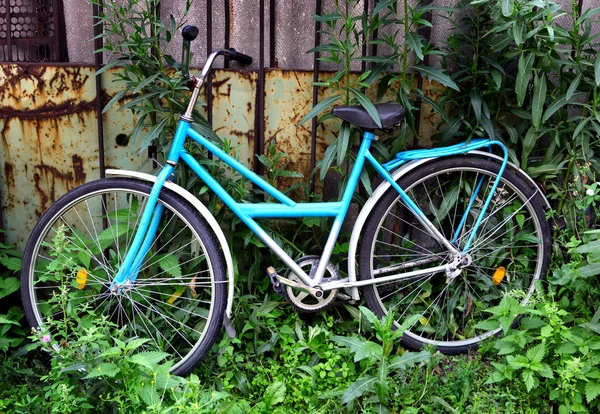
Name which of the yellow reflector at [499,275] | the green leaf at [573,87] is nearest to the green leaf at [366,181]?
the yellow reflector at [499,275]

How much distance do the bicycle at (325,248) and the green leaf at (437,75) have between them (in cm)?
26

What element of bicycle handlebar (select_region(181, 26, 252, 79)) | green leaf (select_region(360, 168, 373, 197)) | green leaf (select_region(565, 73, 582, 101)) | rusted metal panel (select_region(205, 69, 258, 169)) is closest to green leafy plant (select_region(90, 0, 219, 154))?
A: bicycle handlebar (select_region(181, 26, 252, 79))

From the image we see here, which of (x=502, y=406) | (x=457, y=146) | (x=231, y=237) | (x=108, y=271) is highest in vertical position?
(x=457, y=146)

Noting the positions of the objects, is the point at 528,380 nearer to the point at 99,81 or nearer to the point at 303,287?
the point at 303,287

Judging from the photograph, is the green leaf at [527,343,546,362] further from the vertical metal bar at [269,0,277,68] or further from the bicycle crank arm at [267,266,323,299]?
the vertical metal bar at [269,0,277,68]

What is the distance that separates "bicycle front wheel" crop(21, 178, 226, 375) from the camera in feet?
10.8

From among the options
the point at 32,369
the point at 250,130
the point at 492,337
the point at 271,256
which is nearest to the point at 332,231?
the point at 271,256

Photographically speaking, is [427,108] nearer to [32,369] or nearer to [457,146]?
[457,146]

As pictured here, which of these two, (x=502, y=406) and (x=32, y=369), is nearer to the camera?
(x=502, y=406)

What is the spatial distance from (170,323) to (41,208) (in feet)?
3.85

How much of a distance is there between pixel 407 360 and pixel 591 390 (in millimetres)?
890

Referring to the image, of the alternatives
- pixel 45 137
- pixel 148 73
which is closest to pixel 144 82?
pixel 148 73

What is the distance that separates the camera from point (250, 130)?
3793mm

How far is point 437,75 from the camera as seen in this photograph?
11.1 feet
